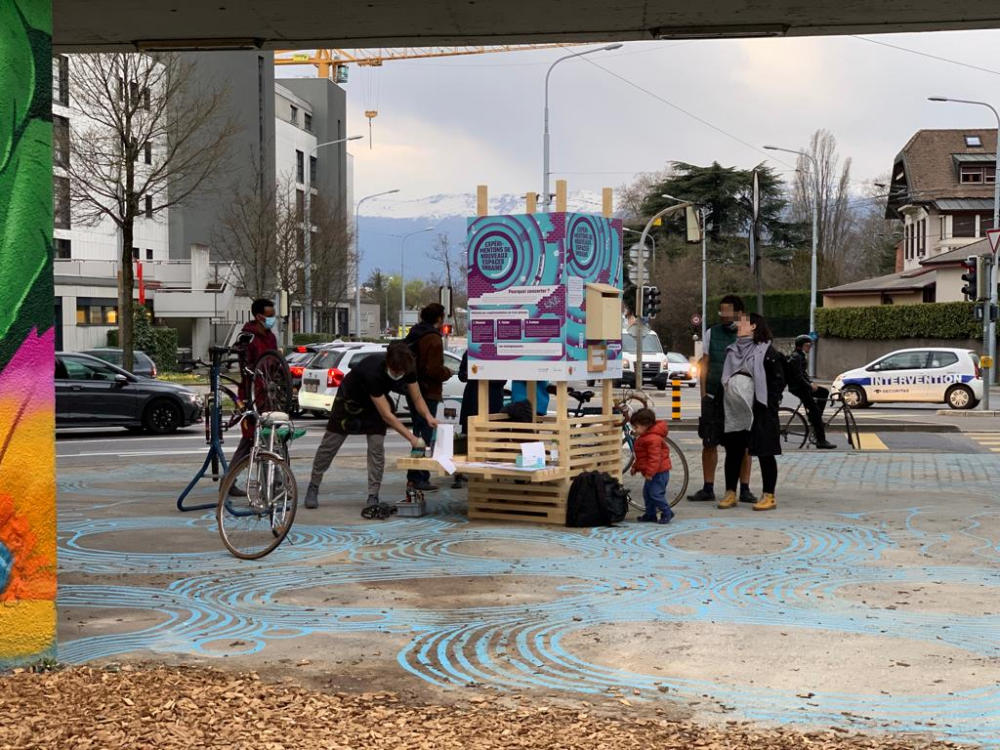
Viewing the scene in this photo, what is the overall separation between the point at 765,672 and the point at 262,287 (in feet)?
169

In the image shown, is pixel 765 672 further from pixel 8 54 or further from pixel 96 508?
pixel 96 508

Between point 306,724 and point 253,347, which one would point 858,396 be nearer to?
point 253,347

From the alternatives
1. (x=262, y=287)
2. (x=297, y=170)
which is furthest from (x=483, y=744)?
(x=297, y=170)

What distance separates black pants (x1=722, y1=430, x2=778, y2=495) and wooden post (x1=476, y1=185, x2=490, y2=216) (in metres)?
2.98

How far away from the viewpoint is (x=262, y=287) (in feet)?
182

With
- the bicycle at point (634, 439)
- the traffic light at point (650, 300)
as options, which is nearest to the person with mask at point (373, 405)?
the bicycle at point (634, 439)

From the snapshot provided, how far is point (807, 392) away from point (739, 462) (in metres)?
5.75

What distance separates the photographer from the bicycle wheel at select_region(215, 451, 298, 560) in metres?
8.53

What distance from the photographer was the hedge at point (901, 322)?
47.4m

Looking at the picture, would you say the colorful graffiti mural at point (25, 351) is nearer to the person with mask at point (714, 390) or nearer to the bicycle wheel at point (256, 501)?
the bicycle wheel at point (256, 501)

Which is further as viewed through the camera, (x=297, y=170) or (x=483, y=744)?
(x=297, y=170)

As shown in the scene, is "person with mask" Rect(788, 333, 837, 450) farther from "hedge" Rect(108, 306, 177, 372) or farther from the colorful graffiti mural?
"hedge" Rect(108, 306, 177, 372)

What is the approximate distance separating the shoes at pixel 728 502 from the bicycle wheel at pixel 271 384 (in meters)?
4.04

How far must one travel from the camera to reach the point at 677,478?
11453mm
